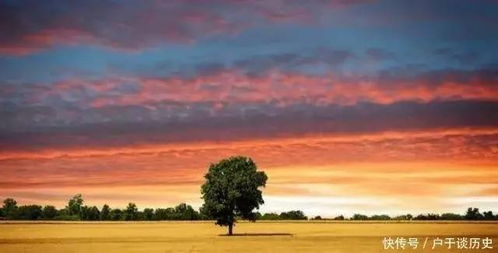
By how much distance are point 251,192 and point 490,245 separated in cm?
3952

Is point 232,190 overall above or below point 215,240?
above

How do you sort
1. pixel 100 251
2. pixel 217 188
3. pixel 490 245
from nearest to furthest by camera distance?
pixel 100 251 < pixel 490 245 < pixel 217 188

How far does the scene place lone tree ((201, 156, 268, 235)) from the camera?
9631cm

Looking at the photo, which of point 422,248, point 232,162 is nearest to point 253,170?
point 232,162

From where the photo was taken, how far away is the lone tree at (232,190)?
316 ft

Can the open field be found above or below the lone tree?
below

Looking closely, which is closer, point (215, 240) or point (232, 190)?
point (215, 240)

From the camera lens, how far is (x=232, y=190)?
9600 centimetres

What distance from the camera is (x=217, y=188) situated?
96562mm

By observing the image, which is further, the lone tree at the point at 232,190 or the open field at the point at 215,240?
the lone tree at the point at 232,190

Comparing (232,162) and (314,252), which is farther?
(232,162)

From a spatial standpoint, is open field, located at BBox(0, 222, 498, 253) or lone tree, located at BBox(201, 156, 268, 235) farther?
lone tree, located at BBox(201, 156, 268, 235)

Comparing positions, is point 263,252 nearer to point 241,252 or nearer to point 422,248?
point 241,252

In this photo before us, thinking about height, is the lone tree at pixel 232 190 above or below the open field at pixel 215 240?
above
